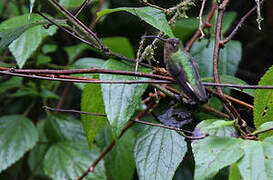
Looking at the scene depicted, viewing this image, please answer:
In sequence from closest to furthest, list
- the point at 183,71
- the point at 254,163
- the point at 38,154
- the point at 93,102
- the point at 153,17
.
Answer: the point at 254,163, the point at 183,71, the point at 153,17, the point at 93,102, the point at 38,154

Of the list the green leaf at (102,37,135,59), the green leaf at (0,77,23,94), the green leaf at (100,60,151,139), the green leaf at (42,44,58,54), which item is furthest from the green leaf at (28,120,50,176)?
the green leaf at (100,60,151,139)

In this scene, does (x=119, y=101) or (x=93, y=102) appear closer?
(x=119, y=101)

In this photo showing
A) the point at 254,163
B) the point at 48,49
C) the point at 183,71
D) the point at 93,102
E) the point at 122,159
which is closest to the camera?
the point at 254,163

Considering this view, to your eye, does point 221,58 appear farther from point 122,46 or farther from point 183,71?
point 183,71

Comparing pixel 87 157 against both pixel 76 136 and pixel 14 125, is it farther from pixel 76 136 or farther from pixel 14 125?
pixel 14 125

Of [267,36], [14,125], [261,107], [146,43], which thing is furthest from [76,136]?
[267,36]

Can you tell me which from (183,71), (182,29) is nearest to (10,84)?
(182,29)

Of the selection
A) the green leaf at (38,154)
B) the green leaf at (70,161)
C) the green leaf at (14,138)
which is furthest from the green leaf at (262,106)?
the green leaf at (38,154)

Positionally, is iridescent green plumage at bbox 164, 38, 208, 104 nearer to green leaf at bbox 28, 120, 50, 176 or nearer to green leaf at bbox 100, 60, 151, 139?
green leaf at bbox 100, 60, 151, 139
